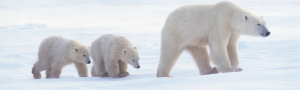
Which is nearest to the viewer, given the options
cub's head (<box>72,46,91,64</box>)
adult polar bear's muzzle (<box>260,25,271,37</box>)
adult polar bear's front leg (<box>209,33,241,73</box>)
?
adult polar bear's muzzle (<box>260,25,271,37</box>)

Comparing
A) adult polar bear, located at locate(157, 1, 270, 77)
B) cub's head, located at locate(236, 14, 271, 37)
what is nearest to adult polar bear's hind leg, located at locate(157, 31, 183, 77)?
adult polar bear, located at locate(157, 1, 270, 77)

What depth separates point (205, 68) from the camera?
6379 millimetres

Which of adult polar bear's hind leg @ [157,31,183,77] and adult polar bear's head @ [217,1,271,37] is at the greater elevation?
adult polar bear's head @ [217,1,271,37]

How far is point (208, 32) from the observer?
5.56m

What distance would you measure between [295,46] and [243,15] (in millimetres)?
9186

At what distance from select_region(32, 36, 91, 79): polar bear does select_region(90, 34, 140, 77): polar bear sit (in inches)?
17.1

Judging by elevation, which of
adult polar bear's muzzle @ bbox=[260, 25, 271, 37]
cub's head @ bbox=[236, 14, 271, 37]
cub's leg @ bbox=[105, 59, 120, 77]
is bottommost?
cub's leg @ bbox=[105, 59, 120, 77]

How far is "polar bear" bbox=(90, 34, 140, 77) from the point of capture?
6859 mm

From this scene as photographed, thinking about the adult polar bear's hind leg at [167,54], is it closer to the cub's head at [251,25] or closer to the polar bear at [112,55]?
the polar bear at [112,55]

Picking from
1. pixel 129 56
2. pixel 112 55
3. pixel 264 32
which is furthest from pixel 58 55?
pixel 264 32

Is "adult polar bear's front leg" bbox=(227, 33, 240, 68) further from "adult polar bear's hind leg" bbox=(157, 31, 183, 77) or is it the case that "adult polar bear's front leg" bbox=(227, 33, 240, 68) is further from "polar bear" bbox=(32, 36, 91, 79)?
"polar bear" bbox=(32, 36, 91, 79)

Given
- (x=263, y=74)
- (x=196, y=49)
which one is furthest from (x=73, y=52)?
(x=263, y=74)

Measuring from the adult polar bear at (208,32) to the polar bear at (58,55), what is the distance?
2184mm

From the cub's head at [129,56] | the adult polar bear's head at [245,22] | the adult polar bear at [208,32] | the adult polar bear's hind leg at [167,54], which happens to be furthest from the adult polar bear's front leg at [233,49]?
the cub's head at [129,56]
